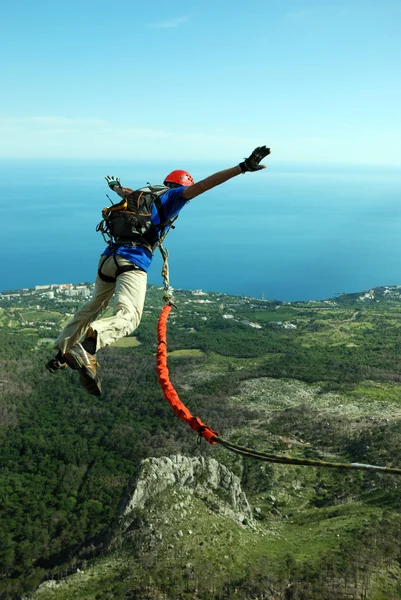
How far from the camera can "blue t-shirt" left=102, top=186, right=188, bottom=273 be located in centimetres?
707

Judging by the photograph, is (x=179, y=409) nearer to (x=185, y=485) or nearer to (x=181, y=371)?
(x=185, y=485)

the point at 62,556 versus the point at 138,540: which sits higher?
the point at 138,540

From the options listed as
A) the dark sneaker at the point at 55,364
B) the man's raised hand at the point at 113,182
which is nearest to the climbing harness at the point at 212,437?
the dark sneaker at the point at 55,364

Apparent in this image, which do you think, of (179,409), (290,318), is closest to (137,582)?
(179,409)

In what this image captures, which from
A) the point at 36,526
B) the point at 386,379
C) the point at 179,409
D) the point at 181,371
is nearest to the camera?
the point at 179,409

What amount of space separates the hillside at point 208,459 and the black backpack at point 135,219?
89.5ft

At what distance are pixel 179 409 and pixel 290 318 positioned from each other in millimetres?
130405

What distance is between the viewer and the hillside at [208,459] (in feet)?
98.0

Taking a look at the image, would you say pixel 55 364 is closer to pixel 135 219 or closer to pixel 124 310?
pixel 124 310

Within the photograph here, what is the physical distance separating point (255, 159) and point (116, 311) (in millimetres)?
2850

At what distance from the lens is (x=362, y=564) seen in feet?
96.6

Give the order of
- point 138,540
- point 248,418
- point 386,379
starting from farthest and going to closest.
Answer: point 386,379 → point 248,418 → point 138,540

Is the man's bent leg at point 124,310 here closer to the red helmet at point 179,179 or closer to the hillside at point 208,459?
the red helmet at point 179,179

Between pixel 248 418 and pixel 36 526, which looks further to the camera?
pixel 248 418
